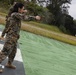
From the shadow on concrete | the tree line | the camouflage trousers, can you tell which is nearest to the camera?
the camouflage trousers

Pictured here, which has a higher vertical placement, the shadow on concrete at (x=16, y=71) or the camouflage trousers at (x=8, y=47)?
the camouflage trousers at (x=8, y=47)

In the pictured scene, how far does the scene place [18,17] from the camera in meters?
5.87

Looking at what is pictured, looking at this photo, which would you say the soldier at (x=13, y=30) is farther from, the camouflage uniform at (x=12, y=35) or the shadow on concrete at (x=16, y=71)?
the shadow on concrete at (x=16, y=71)

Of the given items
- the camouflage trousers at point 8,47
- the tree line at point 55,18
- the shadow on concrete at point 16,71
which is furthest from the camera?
the tree line at point 55,18

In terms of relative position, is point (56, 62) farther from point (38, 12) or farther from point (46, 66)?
point (38, 12)

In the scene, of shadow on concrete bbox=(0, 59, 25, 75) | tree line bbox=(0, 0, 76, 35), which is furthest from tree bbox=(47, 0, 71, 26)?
shadow on concrete bbox=(0, 59, 25, 75)

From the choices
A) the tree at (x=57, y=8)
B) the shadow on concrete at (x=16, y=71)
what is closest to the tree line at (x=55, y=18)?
the tree at (x=57, y=8)

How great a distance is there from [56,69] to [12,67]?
1707 millimetres

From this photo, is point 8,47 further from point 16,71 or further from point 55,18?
point 55,18

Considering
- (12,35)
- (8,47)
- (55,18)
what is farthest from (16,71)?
(55,18)

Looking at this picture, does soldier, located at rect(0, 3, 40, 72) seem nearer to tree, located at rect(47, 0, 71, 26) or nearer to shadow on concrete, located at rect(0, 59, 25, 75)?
shadow on concrete, located at rect(0, 59, 25, 75)

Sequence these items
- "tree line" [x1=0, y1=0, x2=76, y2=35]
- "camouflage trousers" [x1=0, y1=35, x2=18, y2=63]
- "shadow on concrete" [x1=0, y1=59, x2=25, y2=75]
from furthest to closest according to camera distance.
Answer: "tree line" [x1=0, y1=0, x2=76, y2=35]
"shadow on concrete" [x1=0, y1=59, x2=25, y2=75]
"camouflage trousers" [x1=0, y1=35, x2=18, y2=63]

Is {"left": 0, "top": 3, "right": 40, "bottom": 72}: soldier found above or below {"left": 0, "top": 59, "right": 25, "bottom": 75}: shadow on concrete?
above

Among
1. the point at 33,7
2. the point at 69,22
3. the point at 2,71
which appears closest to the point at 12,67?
the point at 2,71
